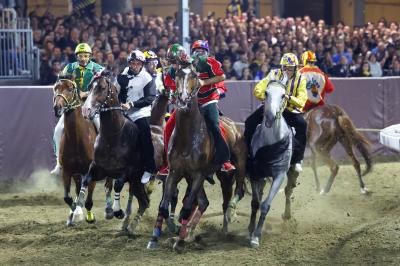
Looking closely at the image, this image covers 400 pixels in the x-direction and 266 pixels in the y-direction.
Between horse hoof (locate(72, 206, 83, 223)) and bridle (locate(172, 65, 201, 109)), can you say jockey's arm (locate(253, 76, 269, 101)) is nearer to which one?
bridle (locate(172, 65, 201, 109))

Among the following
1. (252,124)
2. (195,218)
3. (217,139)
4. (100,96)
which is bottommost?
(195,218)

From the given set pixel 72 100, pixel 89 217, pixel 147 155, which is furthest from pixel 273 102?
pixel 89 217

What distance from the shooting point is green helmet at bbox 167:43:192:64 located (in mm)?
9914

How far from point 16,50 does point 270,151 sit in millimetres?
9217

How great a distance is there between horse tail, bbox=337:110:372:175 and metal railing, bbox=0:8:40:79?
6.96 meters

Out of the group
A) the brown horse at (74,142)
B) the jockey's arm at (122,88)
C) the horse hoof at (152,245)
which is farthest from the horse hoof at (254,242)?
the jockey's arm at (122,88)

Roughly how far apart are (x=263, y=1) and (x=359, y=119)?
13.4 meters

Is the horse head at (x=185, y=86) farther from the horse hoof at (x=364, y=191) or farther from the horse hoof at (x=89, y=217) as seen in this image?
the horse hoof at (x=364, y=191)

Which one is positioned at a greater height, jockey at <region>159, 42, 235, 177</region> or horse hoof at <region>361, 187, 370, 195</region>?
jockey at <region>159, 42, 235, 177</region>

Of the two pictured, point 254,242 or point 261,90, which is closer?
point 254,242

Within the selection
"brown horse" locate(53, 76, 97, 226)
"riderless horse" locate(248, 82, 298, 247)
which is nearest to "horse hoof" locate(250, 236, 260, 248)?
"riderless horse" locate(248, 82, 298, 247)

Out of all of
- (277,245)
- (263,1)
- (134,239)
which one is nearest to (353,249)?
(277,245)

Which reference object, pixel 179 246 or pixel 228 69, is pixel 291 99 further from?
pixel 228 69

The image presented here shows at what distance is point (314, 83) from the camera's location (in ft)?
49.2
